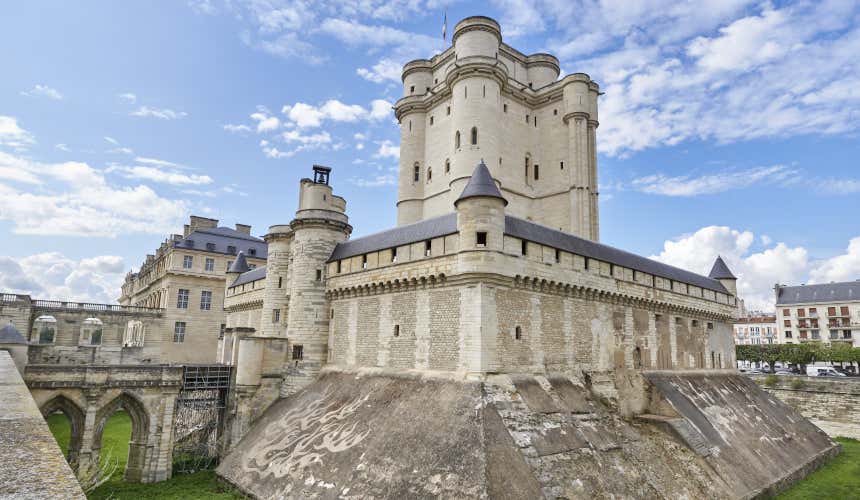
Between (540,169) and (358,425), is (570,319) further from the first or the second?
(540,169)

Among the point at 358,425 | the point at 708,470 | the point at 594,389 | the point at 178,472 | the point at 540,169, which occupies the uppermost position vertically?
the point at 540,169

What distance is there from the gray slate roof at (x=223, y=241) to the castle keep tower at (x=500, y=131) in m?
21.5

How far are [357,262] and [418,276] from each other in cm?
492

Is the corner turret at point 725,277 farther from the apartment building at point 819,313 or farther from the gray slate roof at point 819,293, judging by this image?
the gray slate roof at point 819,293

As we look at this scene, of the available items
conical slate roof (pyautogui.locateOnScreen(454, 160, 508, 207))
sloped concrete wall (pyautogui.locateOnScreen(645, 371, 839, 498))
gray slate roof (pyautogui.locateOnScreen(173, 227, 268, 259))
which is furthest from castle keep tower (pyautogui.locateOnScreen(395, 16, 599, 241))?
gray slate roof (pyautogui.locateOnScreen(173, 227, 268, 259))

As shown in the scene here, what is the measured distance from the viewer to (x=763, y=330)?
9088 cm

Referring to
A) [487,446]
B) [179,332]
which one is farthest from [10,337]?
[179,332]

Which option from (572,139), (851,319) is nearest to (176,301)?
(572,139)

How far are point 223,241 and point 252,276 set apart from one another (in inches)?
613

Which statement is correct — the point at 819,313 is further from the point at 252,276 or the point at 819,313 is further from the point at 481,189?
the point at 252,276

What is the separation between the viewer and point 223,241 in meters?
47.6

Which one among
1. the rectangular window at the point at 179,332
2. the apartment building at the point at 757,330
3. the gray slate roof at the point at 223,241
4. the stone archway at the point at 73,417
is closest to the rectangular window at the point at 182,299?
the rectangular window at the point at 179,332

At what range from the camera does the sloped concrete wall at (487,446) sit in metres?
13.8

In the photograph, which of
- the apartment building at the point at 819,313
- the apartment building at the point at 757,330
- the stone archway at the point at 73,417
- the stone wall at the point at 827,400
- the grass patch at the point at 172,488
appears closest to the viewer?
the grass patch at the point at 172,488
